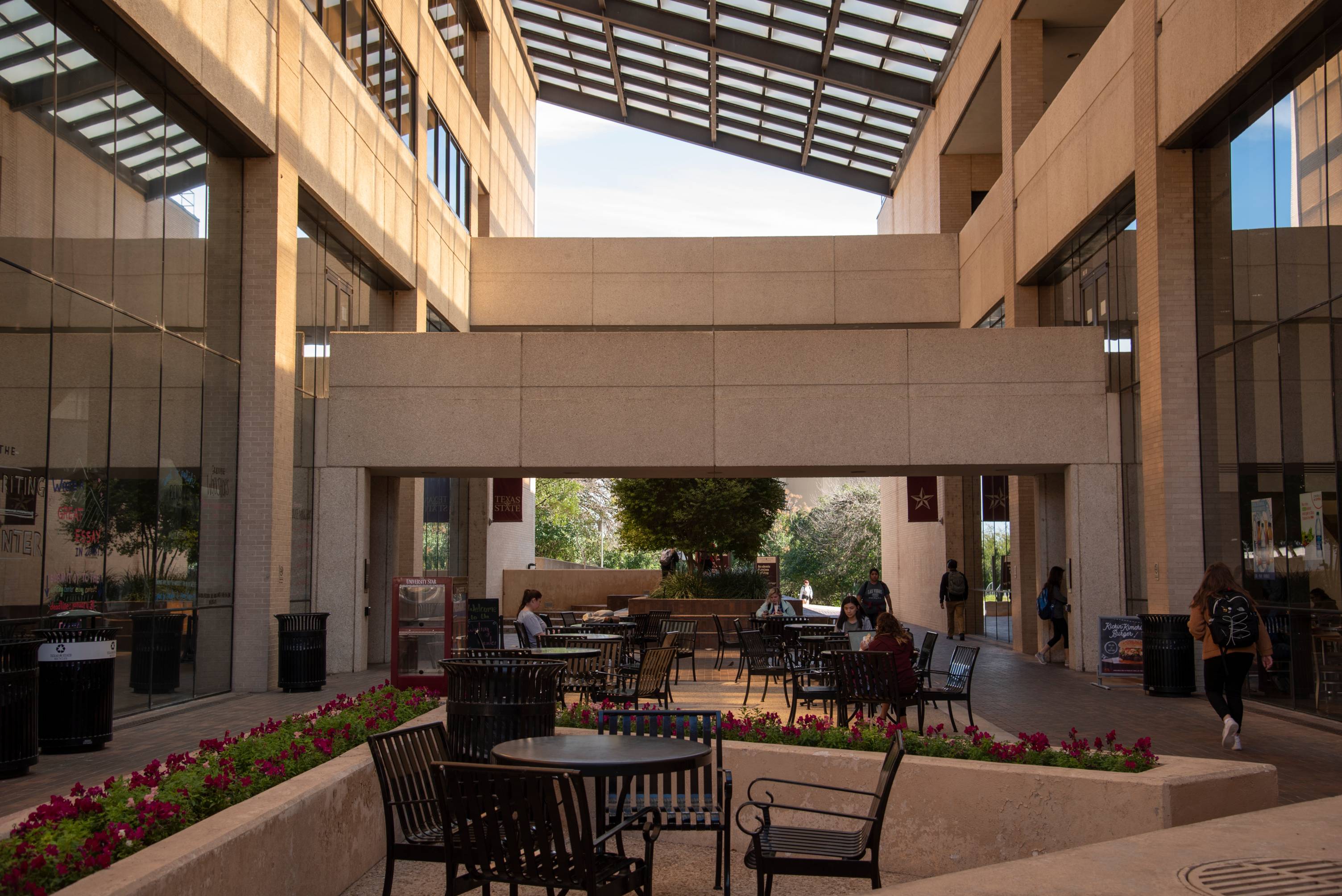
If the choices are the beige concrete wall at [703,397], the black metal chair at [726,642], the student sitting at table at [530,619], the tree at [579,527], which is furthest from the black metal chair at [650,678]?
the tree at [579,527]

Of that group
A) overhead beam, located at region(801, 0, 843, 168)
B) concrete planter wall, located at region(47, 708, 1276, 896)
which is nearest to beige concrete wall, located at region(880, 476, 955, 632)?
overhead beam, located at region(801, 0, 843, 168)

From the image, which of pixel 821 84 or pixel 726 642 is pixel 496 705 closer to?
pixel 726 642

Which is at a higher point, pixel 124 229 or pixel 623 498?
pixel 124 229

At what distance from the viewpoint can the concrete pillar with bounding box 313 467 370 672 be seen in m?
18.6

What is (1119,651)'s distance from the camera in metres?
16.3

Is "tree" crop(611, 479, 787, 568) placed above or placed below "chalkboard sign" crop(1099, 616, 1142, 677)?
above

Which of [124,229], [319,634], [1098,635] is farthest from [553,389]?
[1098,635]

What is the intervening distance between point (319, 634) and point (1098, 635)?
10.6 metres

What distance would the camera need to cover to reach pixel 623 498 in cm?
2998

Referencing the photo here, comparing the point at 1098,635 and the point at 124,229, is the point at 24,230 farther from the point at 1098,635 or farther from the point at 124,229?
the point at 1098,635

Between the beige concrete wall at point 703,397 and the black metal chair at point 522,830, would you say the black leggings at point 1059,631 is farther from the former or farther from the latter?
the black metal chair at point 522,830

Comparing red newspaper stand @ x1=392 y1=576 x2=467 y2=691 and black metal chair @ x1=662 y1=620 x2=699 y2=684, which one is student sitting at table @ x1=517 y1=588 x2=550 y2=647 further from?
black metal chair @ x1=662 y1=620 x2=699 y2=684

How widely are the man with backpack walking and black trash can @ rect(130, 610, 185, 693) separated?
644 inches

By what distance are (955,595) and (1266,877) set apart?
22033 millimetres
